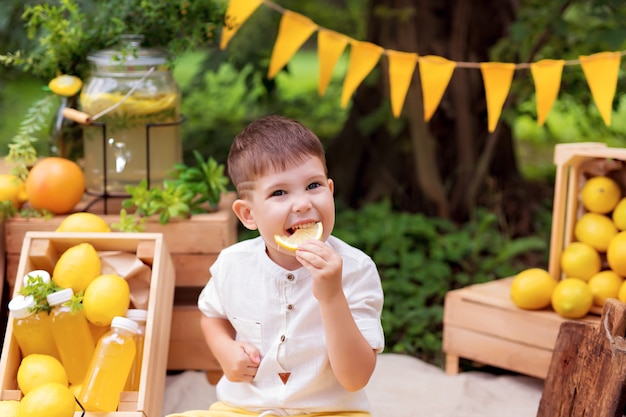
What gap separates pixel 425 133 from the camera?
422 cm

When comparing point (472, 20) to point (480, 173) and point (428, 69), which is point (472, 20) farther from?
point (428, 69)

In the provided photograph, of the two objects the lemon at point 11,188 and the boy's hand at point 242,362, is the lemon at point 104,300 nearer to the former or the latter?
the boy's hand at point 242,362

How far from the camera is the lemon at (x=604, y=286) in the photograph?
2496 millimetres

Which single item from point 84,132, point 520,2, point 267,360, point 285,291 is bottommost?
point 267,360

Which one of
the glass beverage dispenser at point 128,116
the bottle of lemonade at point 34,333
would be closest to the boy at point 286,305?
the bottle of lemonade at point 34,333

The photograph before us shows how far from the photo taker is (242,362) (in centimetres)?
191

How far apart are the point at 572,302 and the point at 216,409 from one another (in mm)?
1109

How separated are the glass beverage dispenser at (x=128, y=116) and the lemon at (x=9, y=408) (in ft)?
2.97

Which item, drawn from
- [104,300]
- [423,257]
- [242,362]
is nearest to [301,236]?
[242,362]

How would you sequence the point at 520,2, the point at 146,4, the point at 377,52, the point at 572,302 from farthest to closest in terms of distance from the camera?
the point at 520,2, the point at 377,52, the point at 146,4, the point at 572,302

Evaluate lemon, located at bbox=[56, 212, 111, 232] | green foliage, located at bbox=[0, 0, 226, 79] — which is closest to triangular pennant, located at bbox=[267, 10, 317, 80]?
green foliage, located at bbox=[0, 0, 226, 79]

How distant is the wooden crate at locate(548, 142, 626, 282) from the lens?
256 cm

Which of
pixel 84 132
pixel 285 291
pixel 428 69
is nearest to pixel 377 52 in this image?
pixel 428 69

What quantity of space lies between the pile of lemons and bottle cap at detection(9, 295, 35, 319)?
1424mm
